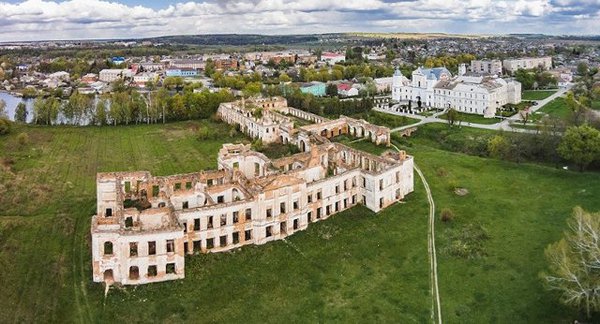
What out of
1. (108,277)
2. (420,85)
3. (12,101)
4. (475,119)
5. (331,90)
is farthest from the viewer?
(12,101)

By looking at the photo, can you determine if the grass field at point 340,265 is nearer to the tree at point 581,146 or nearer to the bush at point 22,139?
the tree at point 581,146

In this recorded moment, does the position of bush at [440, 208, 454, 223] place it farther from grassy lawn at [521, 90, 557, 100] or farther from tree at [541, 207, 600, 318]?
grassy lawn at [521, 90, 557, 100]

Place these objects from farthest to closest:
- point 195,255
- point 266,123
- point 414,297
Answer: point 266,123 → point 195,255 → point 414,297

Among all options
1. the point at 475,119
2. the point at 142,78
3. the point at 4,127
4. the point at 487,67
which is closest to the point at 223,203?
the point at 4,127

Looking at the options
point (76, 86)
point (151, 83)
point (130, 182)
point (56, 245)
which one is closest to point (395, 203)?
point (130, 182)

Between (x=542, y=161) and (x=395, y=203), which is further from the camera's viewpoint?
(x=542, y=161)

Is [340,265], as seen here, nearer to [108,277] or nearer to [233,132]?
[108,277]

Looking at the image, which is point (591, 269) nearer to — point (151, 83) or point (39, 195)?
point (39, 195)
